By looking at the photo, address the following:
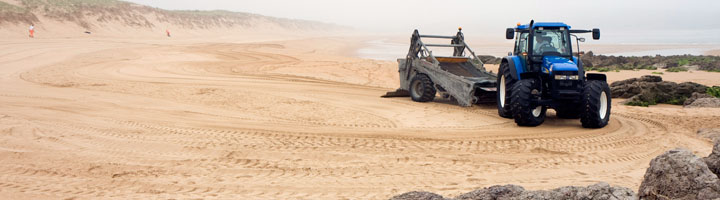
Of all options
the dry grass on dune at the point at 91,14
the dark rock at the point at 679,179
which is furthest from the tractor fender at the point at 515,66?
the dry grass on dune at the point at 91,14

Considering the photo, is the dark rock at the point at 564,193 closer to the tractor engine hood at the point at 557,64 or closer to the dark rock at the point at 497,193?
the dark rock at the point at 497,193

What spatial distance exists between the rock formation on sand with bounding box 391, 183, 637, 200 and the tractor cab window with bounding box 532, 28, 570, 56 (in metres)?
6.12

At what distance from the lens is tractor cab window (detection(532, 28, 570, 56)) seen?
952 cm

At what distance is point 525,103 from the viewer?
8898 millimetres

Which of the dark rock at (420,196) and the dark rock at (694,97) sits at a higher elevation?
the dark rock at (420,196)

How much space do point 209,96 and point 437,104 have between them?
470 centimetres

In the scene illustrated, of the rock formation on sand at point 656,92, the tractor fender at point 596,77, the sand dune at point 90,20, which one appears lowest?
the rock formation on sand at point 656,92

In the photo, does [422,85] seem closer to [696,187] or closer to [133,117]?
[133,117]

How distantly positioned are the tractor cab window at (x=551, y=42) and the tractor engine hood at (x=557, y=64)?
0.12 meters

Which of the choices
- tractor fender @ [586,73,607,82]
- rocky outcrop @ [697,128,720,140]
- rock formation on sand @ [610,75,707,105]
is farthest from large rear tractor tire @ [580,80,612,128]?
rock formation on sand @ [610,75,707,105]

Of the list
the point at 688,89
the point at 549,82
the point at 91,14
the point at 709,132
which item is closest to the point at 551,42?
the point at 549,82

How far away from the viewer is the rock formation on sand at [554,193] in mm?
3371

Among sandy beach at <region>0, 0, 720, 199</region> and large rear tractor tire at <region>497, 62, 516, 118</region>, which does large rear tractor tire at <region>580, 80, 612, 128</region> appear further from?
large rear tractor tire at <region>497, 62, 516, 118</region>

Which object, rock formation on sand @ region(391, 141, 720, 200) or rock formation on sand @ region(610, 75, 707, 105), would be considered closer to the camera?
rock formation on sand @ region(391, 141, 720, 200)
